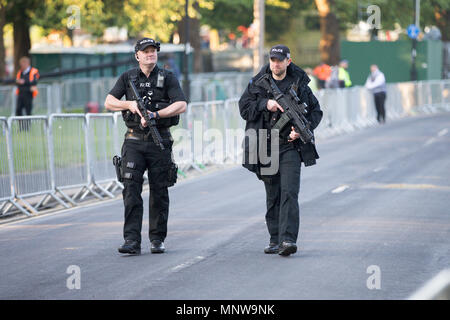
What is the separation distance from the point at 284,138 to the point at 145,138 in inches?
51.6

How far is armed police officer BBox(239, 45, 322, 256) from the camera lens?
898 cm

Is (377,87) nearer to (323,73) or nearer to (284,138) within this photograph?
(323,73)

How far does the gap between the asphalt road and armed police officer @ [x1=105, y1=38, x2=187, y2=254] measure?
44cm

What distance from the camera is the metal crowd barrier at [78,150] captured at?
1300 centimetres

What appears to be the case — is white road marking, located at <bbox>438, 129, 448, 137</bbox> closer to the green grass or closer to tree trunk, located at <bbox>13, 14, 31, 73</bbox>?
the green grass

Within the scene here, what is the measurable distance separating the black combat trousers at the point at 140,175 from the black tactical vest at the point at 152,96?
6.8 inches

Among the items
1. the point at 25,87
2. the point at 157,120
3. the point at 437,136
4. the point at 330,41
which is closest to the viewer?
Result: the point at 157,120

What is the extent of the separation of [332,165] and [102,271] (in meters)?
10.6

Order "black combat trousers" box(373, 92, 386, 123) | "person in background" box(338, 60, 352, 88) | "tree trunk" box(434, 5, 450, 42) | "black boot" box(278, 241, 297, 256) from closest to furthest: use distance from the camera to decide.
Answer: "black boot" box(278, 241, 297, 256)
"black combat trousers" box(373, 92, 386, 123)
"person in background" box(338, 60, 352, 88)
"tree trunk" box(434, 5, 450, 42)

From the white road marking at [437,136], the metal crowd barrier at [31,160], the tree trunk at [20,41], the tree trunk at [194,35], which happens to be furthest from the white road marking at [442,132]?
the tree trunk at [194,35]

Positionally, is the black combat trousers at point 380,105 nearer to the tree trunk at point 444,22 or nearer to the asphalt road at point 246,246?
the asphalt road at point 246,246

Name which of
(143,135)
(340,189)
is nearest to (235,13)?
(340,189)

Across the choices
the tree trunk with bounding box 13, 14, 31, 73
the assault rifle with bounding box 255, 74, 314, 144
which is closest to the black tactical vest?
the assault rifle with bounding box 255, 74, 314, 144

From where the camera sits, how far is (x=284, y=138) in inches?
356
